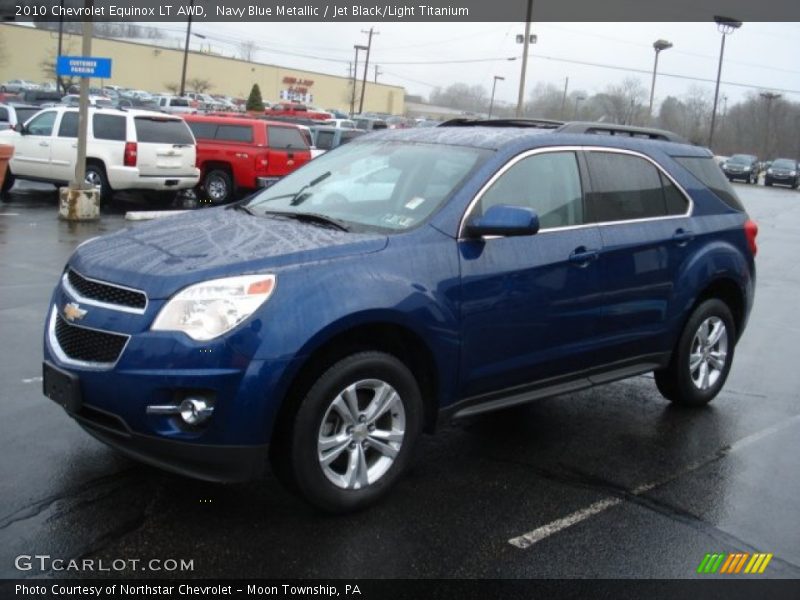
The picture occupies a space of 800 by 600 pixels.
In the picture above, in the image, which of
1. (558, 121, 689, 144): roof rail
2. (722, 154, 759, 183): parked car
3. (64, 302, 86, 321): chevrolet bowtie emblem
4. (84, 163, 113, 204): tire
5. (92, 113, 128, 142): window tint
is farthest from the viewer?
(722, 154, 759, 183): parked car

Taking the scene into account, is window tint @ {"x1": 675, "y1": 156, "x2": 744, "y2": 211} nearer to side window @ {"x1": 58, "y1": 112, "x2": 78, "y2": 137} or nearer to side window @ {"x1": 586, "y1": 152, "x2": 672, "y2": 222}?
side window @ {"x1": 586, "y1": 152, "x2": 672, "y2": 222}

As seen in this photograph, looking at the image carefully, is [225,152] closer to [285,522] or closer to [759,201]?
[285,522]

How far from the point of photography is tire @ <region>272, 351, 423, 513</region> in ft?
12.0

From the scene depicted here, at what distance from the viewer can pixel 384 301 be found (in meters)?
3.85

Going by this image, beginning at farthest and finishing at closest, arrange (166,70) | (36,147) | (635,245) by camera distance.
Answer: (166,70) < (36,147) < (635,245)

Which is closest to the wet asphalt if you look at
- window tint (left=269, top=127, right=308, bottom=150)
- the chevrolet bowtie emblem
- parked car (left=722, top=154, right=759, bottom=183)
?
the chevrolet bowtie emblem

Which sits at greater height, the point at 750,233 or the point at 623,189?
the point at 623,189

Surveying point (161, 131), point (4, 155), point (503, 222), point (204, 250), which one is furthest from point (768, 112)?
point (204, 250)

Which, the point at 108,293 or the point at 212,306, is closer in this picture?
the point at 212,306

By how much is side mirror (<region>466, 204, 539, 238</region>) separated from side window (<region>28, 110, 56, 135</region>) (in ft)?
46.9

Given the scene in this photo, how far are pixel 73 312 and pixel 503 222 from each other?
82.5 inches

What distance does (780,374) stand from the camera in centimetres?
712

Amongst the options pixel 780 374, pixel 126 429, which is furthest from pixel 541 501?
pixel 780 374

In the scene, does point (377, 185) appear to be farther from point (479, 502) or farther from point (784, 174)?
point (784, 174)
